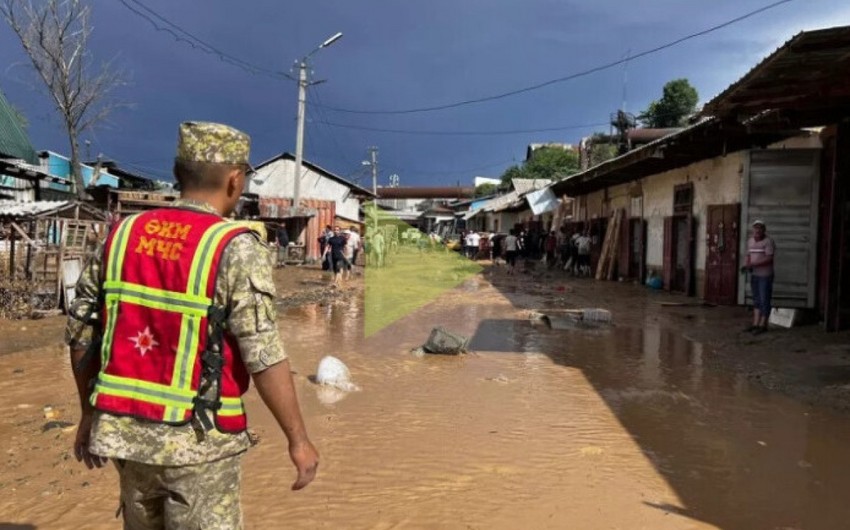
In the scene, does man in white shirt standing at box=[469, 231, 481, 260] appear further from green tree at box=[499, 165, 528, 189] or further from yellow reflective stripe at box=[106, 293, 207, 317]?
yellow reflective stripe at box=[106, 293, 207, 317]

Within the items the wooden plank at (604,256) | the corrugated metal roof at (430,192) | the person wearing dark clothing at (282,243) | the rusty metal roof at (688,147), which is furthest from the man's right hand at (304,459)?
the corrugated metal roof at (430,192)

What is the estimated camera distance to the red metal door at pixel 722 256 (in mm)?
12531

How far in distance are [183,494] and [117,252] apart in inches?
29.0

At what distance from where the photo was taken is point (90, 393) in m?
2.01

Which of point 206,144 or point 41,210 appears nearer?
point 206,144

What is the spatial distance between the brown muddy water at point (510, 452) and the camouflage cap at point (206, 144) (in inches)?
89.4

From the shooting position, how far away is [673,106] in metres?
37.5

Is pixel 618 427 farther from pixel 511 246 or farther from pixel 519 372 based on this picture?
pixel 511 246

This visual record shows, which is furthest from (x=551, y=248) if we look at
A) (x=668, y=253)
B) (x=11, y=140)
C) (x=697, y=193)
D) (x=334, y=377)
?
(x=334, y=377)

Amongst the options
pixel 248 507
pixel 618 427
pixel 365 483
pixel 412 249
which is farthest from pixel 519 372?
pixel 412 249

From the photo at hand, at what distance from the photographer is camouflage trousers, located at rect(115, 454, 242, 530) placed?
1904 millimetres

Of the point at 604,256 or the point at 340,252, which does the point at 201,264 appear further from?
the point at 604,256

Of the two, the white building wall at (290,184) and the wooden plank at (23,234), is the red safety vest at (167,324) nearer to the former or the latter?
the wooden plank at (23,234)

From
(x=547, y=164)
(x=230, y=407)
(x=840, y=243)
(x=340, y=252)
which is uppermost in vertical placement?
(x=547, y=164)
